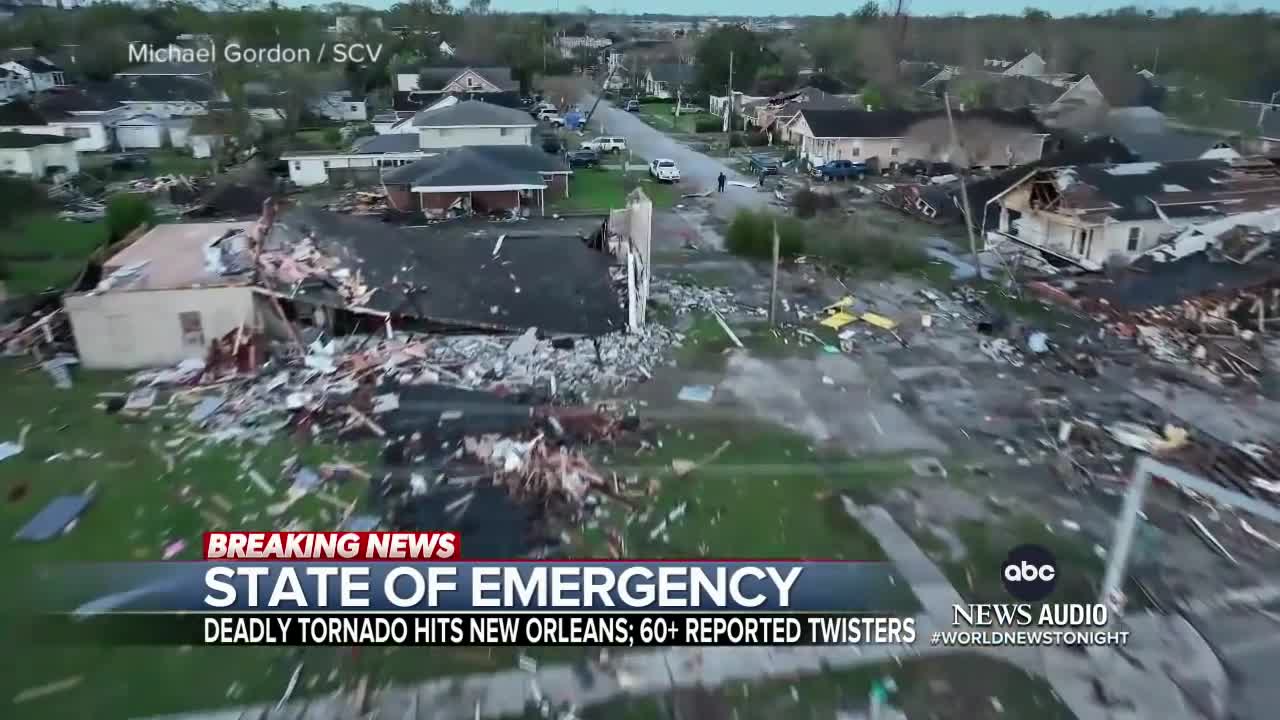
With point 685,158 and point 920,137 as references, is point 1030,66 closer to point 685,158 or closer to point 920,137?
point 920,137

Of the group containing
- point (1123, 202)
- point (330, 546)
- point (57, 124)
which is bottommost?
point (330, 546)

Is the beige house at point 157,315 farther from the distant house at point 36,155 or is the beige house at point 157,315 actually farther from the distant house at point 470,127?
the distant house at point 470,127

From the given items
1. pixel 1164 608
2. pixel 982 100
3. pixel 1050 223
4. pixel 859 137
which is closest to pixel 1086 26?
pixel 982 100

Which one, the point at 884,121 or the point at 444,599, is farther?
the point at 884,121

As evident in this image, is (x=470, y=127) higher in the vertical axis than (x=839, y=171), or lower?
higher

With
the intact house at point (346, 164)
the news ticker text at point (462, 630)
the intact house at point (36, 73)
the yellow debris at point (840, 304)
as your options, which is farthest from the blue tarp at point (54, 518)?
the intact house at point (36, 73)

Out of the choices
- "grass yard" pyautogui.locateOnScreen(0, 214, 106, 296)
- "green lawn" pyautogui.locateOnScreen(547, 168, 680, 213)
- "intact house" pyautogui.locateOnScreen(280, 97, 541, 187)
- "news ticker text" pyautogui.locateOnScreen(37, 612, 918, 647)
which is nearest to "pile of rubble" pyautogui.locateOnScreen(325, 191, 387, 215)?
"intact house" pyautogui.locateOnScreen(280, 97, 541, 187)

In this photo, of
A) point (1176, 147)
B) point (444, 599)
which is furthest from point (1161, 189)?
point (444, 599)

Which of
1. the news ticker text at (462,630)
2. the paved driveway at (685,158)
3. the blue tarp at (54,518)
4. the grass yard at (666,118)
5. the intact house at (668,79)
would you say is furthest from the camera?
the intact house at (668,79)
